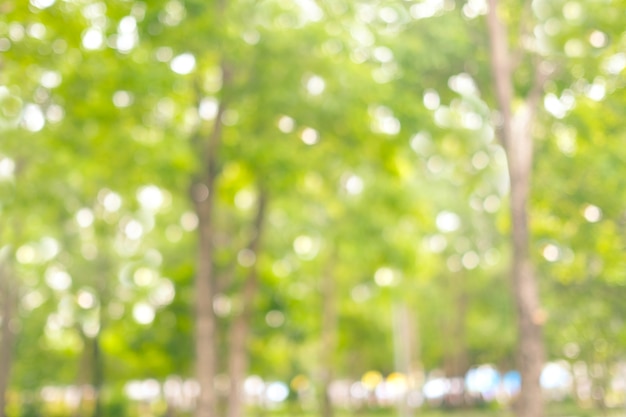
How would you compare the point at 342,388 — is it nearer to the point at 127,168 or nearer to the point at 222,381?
the point at 222,381

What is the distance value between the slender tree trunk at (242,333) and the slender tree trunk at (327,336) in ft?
23.5

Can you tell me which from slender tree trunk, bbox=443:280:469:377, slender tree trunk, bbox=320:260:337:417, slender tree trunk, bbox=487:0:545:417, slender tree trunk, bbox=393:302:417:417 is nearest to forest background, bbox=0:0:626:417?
slender tree trunk, bbox=487:0:545:417

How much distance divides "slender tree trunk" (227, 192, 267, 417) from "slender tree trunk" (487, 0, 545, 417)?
21.0 feet

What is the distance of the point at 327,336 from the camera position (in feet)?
81.9

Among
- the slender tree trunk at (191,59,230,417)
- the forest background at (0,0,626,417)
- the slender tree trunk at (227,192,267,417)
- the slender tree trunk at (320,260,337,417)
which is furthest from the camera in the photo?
the slender tree trunk at (320,260,337,417)

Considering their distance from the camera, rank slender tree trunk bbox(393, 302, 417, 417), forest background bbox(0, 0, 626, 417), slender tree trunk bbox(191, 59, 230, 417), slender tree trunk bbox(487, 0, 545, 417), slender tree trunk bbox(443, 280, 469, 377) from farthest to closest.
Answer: slender tree trunk bbox(443, 280, 469, 377), slender tree trunk bbox(393, 302, 417, 417), slender tree trunk bbox(191, 59, 230, 417), forest background bbox(0, 0, 626, 417), slender tree trunk bbox(487, 0, 545, 417)

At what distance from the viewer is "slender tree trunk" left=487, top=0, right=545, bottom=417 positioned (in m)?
10.6

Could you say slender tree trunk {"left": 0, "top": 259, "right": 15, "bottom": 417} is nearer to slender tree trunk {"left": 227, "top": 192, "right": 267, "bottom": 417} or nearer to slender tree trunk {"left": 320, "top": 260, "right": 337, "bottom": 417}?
slender tree trunk {"left": 227, "top": 192, "right": 267, "bottom": 417}

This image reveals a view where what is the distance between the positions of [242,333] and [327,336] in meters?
8.28

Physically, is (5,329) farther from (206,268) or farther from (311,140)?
(311,140)

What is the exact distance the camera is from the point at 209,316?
1366cm

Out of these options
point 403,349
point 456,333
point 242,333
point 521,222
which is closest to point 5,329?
point 242,333

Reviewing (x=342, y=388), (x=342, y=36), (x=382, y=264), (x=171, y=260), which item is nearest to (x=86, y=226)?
(x=171, y=260)

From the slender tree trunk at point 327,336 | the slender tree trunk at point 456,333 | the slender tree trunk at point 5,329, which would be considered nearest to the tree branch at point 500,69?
the slender tree trunk at point 5,329
